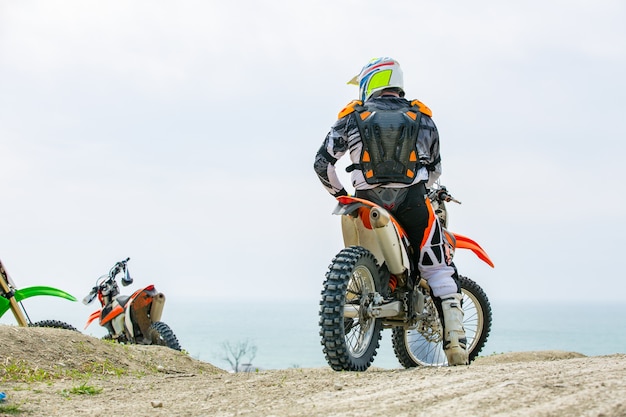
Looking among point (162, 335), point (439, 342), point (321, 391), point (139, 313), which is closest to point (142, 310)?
point (139, 313)

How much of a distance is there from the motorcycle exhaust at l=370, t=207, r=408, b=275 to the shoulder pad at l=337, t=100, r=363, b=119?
1.01 m

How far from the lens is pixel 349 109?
675 centimetres

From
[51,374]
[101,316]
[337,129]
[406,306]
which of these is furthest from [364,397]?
[101,316]

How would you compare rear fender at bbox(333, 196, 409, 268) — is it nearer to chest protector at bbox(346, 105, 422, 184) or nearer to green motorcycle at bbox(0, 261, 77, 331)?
chest protector at bbox(346, 105, 422, 184)

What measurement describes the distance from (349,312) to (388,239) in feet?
2.30

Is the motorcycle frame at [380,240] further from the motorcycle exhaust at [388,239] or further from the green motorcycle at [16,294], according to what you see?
the green motorcycle at [16,294]

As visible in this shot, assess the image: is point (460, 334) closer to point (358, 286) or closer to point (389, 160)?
point (358, 286)

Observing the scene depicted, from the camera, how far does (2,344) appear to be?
7480 millimetres

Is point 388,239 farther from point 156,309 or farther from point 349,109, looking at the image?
point 156,309

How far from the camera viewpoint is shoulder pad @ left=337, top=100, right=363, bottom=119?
6746 mm

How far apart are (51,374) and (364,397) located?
12.2 ft

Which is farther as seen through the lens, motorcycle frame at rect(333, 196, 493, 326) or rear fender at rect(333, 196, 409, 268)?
rear fender at rect(333, 196, 409, 268)

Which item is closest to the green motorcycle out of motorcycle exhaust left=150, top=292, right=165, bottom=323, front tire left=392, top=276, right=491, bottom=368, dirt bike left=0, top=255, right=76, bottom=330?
dirt bike left=0, top=255, right=76, bottom=330

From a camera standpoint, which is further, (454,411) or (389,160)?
(389,160)
